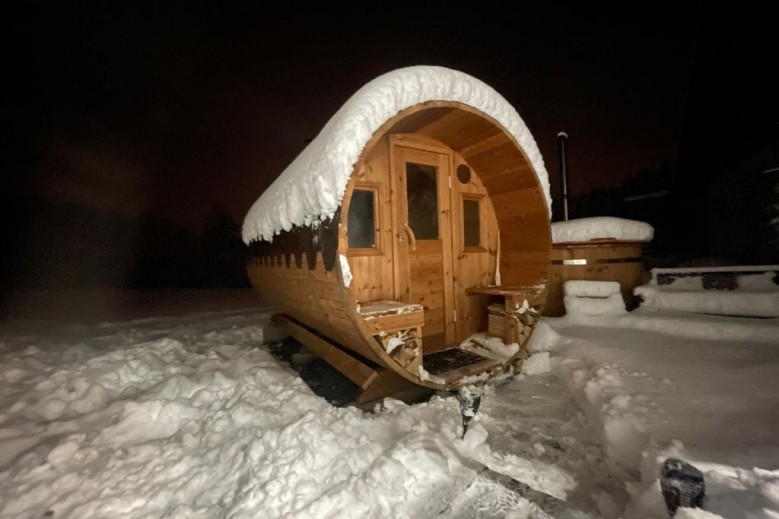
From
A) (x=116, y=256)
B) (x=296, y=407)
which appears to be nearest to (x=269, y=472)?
(x=296, y=407)

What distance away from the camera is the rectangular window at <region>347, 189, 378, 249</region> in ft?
12.1

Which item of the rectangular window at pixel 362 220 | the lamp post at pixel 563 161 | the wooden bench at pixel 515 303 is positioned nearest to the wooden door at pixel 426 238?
the rectangular window at pixel 362 220

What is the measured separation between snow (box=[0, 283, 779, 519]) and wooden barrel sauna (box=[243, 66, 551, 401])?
0.56 metres

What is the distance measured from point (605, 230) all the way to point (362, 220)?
13.8 ft

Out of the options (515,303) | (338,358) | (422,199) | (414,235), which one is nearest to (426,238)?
(414,235)

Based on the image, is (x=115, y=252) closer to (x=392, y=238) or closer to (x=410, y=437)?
(x=392, y=238)

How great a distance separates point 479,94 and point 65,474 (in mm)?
4621

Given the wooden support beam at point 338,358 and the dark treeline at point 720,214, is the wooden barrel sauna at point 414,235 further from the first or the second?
the dark treeline at point 720,214

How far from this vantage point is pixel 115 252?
23.7m

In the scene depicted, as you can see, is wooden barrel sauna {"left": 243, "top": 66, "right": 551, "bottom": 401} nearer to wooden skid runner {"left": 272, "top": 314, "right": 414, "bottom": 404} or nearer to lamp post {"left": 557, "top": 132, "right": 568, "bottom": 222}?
wooden skid runner {"left": 272, "top": 314, "right": 414, "bottom": 404}

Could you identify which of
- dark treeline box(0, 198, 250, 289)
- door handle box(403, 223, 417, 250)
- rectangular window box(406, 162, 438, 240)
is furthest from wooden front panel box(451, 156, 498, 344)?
dark treeline box(0, 198, 250, 289)

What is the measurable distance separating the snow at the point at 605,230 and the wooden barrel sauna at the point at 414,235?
5.96 feet

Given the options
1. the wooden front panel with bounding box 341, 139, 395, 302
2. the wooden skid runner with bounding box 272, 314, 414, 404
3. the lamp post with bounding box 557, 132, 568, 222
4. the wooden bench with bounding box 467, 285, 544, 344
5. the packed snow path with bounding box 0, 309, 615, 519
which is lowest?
the packed snow path with bounding box 0, 309, 615, 519

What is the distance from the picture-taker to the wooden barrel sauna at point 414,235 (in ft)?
8.57
